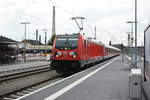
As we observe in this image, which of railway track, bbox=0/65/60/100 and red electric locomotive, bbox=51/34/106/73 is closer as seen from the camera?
railway track, bbox=0/65/60/100

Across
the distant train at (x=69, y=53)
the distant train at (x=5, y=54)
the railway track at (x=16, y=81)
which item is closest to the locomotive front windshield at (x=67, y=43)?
the distant train at (x=69, y=53)

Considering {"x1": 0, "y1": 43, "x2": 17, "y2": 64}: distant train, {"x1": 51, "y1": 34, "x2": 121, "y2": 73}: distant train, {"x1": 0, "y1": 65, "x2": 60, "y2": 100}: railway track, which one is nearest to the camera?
{"x1": 0, "y1": 65, "x2": 60, "y2": 100}: railway track

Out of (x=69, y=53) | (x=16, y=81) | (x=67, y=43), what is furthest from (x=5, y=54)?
(x=16, y=81)

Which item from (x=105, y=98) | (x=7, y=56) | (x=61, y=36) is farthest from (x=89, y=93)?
(x=7, y=56)

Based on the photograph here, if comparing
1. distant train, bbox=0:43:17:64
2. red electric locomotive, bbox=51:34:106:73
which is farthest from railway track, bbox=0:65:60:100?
distant train, bbox=0:43:17:64

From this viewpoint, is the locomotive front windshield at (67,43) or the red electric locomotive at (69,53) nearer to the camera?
the red electric locomotive at (69,53)

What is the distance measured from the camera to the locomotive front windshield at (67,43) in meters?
21.5

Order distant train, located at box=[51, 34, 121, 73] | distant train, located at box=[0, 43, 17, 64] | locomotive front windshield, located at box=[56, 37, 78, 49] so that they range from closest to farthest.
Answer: distant train, located at box=[51, 34, 121, 73] → locomotive front windshield, located at box=[56, 37, 78, 49] → distant train, located at box=[0, 43, 17, 64]

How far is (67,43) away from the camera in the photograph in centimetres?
2173

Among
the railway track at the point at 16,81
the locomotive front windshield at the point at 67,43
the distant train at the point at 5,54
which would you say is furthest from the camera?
the distant train at the point at 5,54

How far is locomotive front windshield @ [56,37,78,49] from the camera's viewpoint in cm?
2149

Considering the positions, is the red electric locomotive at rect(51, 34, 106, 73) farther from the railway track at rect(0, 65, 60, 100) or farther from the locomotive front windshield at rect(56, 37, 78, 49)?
the railway track at rect(0, 65, 60, 100)

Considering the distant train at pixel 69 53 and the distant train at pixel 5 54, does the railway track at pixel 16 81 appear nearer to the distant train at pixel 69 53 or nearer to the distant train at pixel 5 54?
the distant train at pixel 69 53

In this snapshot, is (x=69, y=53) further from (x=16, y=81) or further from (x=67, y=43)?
(x=16, y=81)
